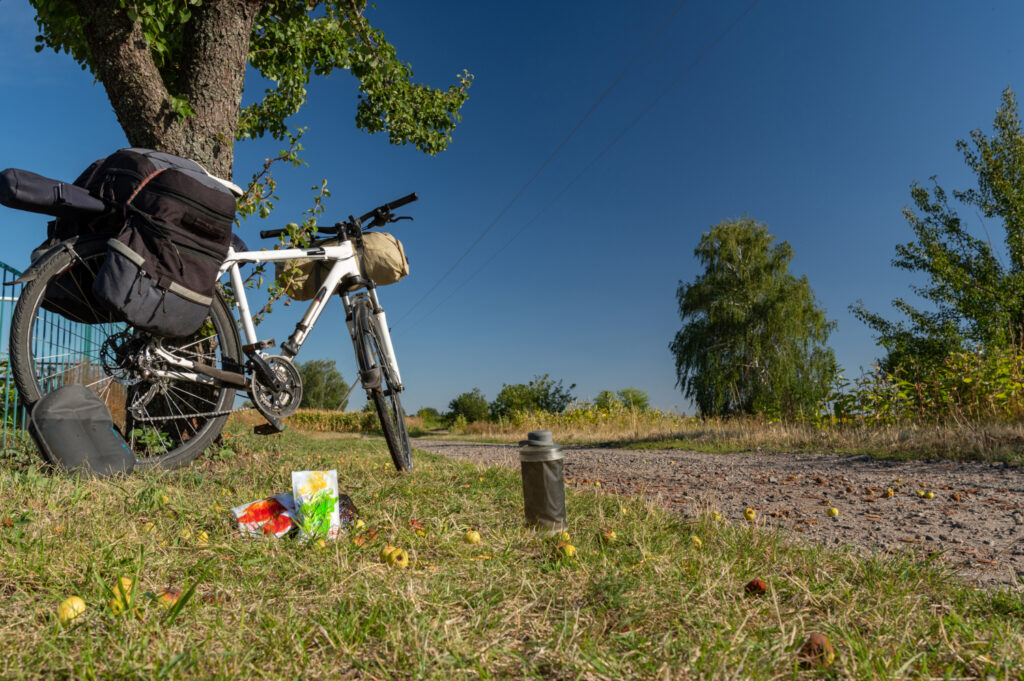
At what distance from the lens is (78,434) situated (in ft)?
→ 10.3

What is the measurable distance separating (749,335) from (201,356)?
24405 millimetres

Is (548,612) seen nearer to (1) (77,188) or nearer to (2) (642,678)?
(2) (642,678)

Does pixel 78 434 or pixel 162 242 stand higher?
pixel 162 242

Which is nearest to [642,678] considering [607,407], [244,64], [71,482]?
[71,482]

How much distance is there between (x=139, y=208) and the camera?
3197 millimetres

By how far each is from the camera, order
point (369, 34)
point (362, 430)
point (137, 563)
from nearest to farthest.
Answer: point (137, 563)
point (369, 34)
point (362, 430)

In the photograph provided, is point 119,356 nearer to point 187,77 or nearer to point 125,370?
point 125,370

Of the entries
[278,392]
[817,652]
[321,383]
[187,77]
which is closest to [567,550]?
[817,652]

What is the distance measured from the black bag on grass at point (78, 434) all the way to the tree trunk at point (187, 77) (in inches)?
85.1

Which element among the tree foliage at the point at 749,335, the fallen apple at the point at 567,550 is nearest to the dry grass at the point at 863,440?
the fallen apple at the point at 567,550

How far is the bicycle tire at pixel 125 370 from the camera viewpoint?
3090 millimetres

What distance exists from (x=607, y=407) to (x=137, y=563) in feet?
68.3

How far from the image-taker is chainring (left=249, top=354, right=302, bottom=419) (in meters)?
3.90

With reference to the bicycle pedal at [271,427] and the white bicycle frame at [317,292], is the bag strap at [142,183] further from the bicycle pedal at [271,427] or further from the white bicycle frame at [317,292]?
the bicycle pedal at [271,427]
